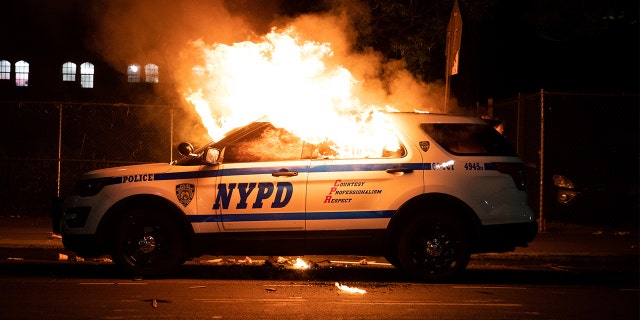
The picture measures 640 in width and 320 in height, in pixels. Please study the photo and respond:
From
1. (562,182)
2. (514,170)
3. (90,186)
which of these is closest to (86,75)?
(562,182)

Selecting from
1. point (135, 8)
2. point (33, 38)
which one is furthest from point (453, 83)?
point (33, 38)

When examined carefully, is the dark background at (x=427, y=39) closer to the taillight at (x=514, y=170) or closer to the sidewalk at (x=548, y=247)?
the sidewalk at (x=548, y=247)

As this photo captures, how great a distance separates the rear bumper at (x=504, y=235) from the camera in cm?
882

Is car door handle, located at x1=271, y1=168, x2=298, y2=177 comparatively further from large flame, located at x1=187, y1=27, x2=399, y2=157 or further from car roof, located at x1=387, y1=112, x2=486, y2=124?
car roof, located at x1=387, y1=112, x2=486, y2=124

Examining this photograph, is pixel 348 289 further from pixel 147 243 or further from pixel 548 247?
pixel 548 247

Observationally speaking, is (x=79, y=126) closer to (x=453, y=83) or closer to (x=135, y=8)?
(x=135, y=8)

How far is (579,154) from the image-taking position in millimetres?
19078

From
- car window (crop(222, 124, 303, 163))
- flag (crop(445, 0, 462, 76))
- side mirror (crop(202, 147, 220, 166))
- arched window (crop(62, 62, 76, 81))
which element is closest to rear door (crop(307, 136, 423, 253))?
car window (crop(222, 124, 303, 163))

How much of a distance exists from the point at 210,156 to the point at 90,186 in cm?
137

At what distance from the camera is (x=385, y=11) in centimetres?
1516

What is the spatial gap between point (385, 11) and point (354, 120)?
6.40 metres

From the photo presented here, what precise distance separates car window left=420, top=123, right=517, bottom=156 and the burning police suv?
0.02 meters

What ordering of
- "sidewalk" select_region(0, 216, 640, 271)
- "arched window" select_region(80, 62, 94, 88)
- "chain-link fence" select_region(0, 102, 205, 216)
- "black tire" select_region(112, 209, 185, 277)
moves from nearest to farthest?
1. "black tire" select_region(112, 209, 185, 277)
2. "sidewalk" select_region(0, 216, 640, 271)
3. "chain-link fence" select_region(0, 102, 205, 216)
4. "arched window" select_region(80, 62, 94, 88)

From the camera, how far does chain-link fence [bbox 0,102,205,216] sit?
646 inches
